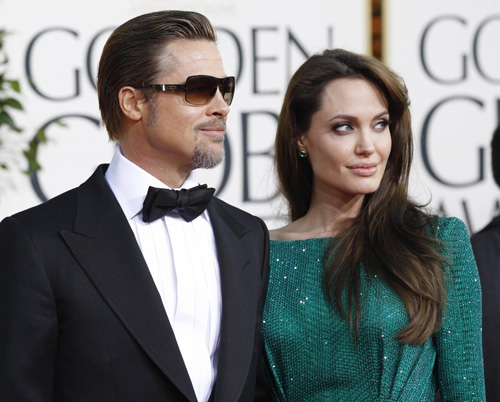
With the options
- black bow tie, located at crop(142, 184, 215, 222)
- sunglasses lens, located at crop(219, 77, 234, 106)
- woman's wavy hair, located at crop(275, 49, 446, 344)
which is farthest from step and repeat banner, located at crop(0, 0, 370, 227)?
black bow tie, located at crop(142, 184, 215, 222)

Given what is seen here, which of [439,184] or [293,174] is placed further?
[439,184]

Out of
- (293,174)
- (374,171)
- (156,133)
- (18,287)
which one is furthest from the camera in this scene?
(293,174)

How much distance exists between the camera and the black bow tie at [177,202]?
2090 mm

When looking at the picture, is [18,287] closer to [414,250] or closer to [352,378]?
[352,378]

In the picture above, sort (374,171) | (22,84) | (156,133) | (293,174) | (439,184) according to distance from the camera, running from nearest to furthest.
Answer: (156,133)
(374,171)
(293,174)
(22,84)
(439,184)

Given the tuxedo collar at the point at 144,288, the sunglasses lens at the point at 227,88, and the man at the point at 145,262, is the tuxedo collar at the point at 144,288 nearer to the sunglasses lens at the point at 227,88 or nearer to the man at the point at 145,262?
the man at the point at 145,262

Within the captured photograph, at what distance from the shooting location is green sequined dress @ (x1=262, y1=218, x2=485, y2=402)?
2.38 meters

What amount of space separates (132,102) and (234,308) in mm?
588

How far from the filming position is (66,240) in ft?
6.45

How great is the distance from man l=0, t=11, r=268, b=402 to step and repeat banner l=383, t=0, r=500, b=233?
2.45 m

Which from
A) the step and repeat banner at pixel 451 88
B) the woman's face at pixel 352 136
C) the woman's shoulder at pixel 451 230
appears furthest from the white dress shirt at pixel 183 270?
the step and repeat banner at pixel 451 88

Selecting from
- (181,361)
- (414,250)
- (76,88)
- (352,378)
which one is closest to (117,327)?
(181,361)

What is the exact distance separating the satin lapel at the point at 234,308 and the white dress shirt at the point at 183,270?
3cm

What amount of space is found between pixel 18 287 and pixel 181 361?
0.40 metres
